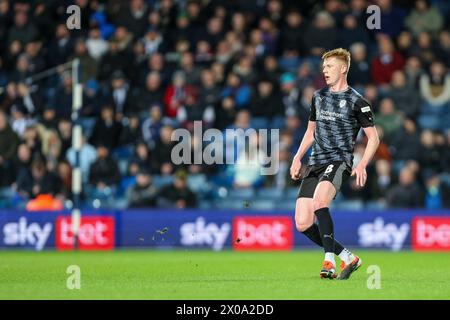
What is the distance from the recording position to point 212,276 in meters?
12.6

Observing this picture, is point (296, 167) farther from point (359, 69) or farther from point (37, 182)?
point (359, 69)

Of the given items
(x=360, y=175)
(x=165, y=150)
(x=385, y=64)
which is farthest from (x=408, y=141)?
(x=360, y=175)

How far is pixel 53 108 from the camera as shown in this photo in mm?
22906

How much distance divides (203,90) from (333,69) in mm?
11098

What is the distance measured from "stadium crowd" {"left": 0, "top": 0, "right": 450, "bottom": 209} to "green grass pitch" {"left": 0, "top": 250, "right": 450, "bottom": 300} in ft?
9.14

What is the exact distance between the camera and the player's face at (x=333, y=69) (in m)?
11.5

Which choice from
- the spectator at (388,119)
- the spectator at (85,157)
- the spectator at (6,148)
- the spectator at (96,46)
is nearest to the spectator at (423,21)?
the spectator at (388,119)

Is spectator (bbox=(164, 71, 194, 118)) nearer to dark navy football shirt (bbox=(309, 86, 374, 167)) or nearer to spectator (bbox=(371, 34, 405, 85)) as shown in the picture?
spectator (bbox=(371, 34, 405, 85))

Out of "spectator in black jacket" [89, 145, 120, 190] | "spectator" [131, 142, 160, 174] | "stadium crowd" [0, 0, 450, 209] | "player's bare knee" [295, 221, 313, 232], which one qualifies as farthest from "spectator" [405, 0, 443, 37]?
"player's bare knee" [295, 221, 313, 232]

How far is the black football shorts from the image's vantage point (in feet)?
37.9

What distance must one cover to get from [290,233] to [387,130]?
311 cm

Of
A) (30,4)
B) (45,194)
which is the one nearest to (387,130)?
(45,194)

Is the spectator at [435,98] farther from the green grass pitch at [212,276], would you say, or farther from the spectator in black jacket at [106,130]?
the spectator in black jacket at [106,130]
